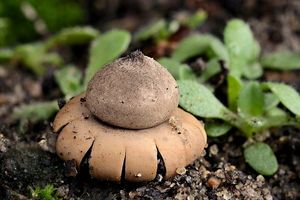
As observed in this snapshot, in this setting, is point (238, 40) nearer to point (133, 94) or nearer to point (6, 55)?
point (133, 94)


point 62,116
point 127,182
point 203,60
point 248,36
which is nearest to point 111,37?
point 203,60

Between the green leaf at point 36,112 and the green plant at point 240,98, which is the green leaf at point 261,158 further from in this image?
the green leaf at point 36,112

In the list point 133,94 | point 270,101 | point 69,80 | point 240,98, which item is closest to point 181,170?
point 133,94

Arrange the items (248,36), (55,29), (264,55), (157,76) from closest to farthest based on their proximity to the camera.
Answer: (157,76), (248,36), (264,55), (55,29)

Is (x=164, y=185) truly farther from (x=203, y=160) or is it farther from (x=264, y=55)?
(x=264, y=55)

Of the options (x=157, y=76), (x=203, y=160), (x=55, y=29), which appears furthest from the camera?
(x=55, y=29)

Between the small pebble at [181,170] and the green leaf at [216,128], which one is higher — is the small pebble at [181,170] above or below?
above

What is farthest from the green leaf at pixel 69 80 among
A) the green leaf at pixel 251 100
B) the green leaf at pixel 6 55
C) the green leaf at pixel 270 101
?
the green leaf at pixel 270 101
